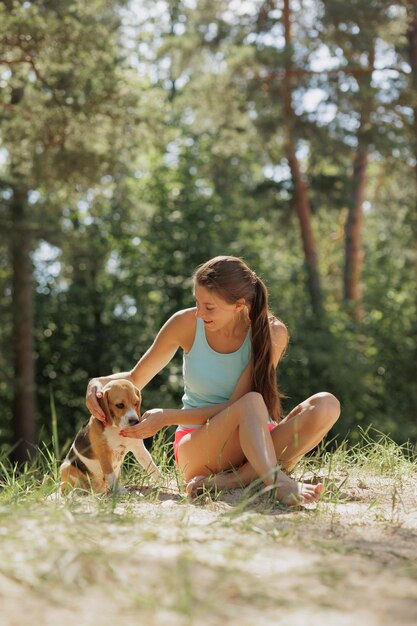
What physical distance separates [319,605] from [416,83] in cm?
1453

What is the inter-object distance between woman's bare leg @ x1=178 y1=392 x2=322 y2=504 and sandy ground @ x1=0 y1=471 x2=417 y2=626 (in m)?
0.65

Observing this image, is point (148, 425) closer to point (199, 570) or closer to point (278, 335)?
point (278, 335)

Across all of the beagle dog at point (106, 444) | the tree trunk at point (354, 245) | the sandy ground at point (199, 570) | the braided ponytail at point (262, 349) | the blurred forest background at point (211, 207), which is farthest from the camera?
the tree trunk at point (354, 245)

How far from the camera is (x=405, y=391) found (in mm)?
17500

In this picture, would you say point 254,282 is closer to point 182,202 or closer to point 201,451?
point 201,451

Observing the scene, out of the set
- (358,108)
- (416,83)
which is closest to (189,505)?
(358,108)

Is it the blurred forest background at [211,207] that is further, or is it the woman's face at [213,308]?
the blurred forest background at [211,207]

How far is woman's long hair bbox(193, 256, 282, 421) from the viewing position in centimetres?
459

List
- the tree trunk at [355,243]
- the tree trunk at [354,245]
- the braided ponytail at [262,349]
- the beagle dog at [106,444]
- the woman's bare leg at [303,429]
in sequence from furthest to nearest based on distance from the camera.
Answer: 1. the tree trunk at [354,245]
2. the tree trunk at [355,243]
3. the braided ponytail at [262,349]
4. the woman's bare leg at [303,429]
5. the beagle dog at [106,444]

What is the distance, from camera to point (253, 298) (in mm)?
4793

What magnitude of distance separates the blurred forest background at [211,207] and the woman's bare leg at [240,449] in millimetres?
8339

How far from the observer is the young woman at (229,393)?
175 inches

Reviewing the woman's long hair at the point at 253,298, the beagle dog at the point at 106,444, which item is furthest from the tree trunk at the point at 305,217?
the beagle dog at the point at 106,444

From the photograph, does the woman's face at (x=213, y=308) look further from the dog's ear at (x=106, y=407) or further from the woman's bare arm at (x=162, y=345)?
the dog's ear at (x=106, y=407)
